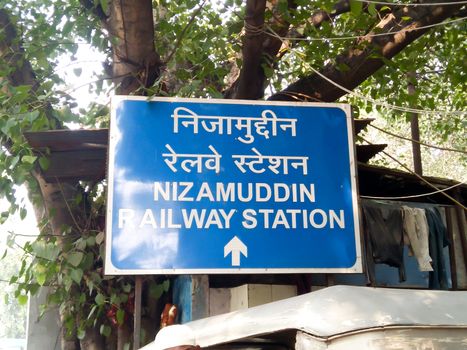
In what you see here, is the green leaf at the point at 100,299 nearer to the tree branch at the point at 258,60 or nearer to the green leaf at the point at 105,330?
the green leaf at the point at 105,330

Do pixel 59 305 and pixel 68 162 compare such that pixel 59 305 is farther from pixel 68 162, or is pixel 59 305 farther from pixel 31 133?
pixel 31 133

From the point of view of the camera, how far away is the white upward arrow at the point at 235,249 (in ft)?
13.3

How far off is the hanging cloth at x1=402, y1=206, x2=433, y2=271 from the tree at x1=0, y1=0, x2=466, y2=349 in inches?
35.9

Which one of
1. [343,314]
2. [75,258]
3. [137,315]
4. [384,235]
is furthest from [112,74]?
[343,314]

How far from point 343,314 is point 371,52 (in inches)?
147

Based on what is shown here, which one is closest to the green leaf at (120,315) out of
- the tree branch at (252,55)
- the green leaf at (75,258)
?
the green leaf at (75,258)

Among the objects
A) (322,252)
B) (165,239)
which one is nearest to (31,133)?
(165,239)

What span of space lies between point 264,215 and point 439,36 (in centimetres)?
449

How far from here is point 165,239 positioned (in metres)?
4.05

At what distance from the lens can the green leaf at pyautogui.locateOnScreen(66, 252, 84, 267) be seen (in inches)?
197

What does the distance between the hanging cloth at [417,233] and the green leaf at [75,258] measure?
2.85 metres

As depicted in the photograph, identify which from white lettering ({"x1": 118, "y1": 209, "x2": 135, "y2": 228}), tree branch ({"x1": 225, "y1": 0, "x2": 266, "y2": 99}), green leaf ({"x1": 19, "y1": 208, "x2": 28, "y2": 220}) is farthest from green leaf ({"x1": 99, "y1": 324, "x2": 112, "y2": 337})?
tree branch ({"x1": 225, "y1": 0, "x2": 266, "y2": 99})

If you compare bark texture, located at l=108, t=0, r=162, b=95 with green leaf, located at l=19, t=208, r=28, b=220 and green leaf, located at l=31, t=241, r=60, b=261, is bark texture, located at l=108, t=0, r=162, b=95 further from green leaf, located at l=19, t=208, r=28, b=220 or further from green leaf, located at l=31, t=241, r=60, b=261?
green leaf, located at l=31, t=241, r=60, b=261

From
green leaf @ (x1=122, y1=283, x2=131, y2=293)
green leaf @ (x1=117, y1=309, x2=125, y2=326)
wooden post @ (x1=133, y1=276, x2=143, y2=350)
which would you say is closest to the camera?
wooden post @ (x1=133, y1=276, x2=143, y2=350)
